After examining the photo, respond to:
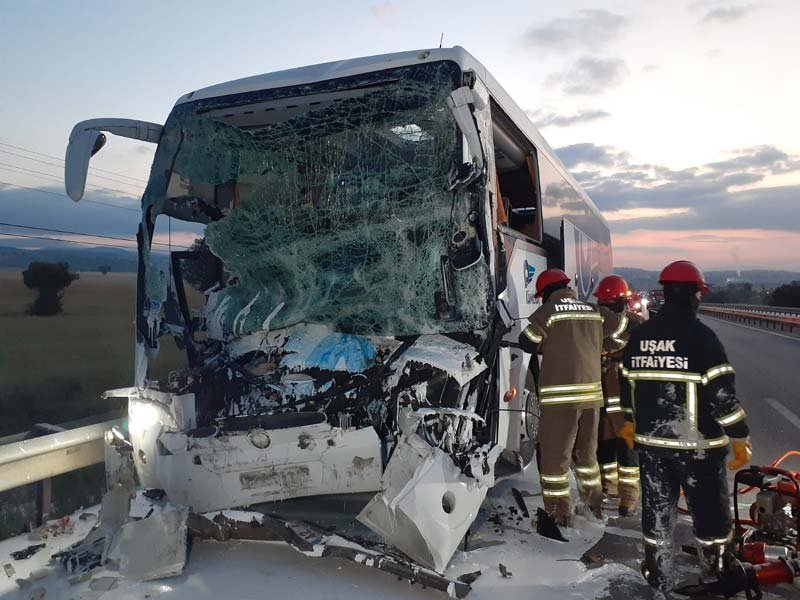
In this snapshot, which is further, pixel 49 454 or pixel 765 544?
pixel 49 454

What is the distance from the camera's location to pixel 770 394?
9.98 metres

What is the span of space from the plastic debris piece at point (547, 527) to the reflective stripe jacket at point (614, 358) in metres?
1.17

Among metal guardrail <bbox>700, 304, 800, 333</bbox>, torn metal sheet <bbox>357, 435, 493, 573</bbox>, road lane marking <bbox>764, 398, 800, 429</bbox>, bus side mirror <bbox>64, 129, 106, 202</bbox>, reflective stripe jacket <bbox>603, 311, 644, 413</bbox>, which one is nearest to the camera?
torn metal sheet <bbox>357, 435, 493, 573</bbox>

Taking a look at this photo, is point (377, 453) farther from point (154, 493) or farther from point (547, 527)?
point (547, 527)

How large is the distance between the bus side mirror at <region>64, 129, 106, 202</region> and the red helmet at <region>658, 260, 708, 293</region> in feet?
12.2

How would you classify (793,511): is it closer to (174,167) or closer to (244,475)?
(244,475)

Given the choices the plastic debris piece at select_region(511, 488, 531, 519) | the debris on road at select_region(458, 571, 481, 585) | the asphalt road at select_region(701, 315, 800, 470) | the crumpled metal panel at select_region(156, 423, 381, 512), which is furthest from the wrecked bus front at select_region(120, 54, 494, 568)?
the asphalt road at select_region(701, 315, 800, 470)

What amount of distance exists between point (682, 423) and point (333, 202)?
2588mm

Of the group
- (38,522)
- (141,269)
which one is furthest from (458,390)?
(38,522)

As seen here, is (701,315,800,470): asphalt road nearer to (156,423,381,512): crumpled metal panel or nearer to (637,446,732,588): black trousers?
(637,446,732,588): black trousers

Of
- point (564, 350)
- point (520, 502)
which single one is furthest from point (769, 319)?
point (564, 350)

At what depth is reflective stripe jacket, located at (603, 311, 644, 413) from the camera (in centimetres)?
486

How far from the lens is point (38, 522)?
13.8 feet

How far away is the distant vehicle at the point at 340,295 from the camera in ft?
11.2
